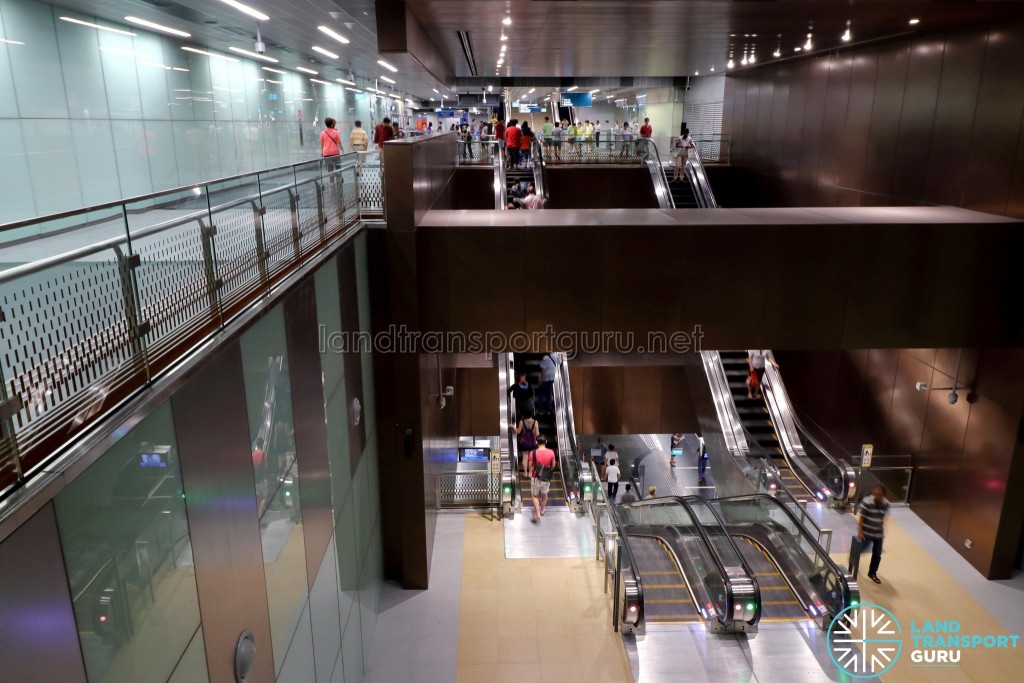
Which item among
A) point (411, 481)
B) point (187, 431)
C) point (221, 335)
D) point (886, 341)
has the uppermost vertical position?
point (221, 335)

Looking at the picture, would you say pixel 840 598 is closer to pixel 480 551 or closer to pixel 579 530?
pixel 579 530

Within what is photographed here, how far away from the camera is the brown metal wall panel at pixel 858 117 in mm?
13242

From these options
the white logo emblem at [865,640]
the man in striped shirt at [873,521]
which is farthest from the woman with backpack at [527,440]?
the white logo emblem at [865,640]

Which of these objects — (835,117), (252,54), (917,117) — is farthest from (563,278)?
(252,54)

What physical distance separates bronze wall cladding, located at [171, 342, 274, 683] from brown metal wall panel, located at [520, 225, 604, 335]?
549 centimetres

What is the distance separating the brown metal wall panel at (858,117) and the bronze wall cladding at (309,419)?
12.3 metres

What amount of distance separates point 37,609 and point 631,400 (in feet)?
50.4

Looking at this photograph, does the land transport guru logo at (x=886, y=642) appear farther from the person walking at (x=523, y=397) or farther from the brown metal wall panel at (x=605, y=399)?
the brown metal wall panel at (x=605, y=399)

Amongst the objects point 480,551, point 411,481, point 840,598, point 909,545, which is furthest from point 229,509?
point 909,545

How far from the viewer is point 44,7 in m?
9.01

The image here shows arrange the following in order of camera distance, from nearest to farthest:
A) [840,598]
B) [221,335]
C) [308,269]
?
1. [221,335]
2. [308,269]
3. [840,598]

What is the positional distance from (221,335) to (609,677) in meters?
6.56

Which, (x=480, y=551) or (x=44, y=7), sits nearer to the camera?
(x=44, y=7)

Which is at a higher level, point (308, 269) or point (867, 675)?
point (308, 269)
